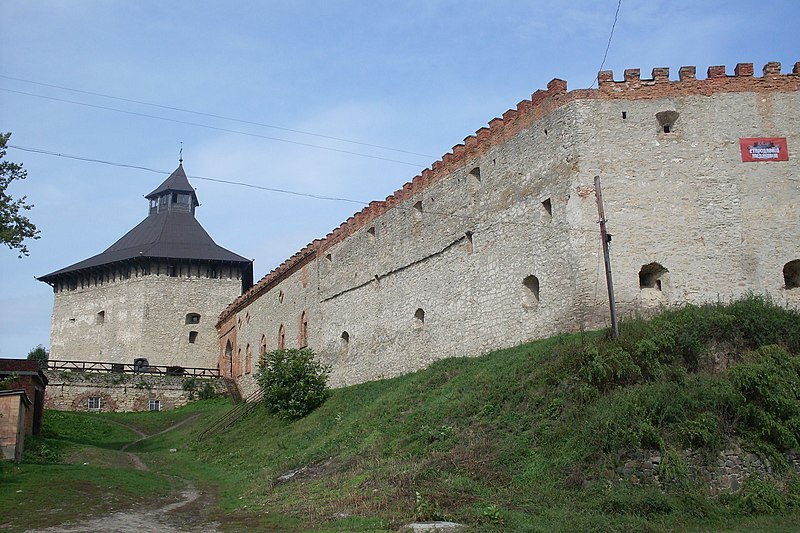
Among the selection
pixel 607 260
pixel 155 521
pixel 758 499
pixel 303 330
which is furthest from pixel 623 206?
pixel 303 330

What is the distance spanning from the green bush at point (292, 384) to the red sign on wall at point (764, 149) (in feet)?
48.9

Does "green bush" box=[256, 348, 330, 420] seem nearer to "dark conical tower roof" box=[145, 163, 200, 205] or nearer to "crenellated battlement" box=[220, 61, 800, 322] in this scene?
"crenellated battlement" box=[220, 61, 800, 322]

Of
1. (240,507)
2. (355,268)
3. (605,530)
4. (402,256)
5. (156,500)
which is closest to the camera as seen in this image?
(605,530)

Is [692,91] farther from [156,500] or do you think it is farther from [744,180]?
[156,500]

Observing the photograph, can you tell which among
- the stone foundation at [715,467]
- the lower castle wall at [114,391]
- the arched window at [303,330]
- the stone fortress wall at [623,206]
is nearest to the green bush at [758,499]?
the stone foundation at [715,467]

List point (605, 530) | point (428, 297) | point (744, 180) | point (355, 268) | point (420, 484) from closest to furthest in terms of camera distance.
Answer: point (605, 530) < point (420, 484) < point (744, 180) < point (428, 297) < point (355, 268)

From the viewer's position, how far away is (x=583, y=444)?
44.2 feet

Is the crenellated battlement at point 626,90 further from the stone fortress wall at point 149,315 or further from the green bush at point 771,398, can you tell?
the stone fortress wall at point 149,315

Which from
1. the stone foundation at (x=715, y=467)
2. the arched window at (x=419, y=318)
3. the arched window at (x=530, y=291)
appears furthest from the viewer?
the arched window at (x=419, y=318)

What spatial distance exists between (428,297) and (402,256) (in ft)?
7.72

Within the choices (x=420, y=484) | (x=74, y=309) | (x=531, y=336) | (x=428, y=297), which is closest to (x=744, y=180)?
(x=531, y=336)

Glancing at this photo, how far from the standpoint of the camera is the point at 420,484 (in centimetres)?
1302

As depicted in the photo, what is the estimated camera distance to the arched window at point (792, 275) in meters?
18.9

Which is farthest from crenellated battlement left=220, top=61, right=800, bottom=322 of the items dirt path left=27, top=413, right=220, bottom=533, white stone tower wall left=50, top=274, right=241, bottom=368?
white stone tower wall left=50, top=274, right=241, bottom=368
